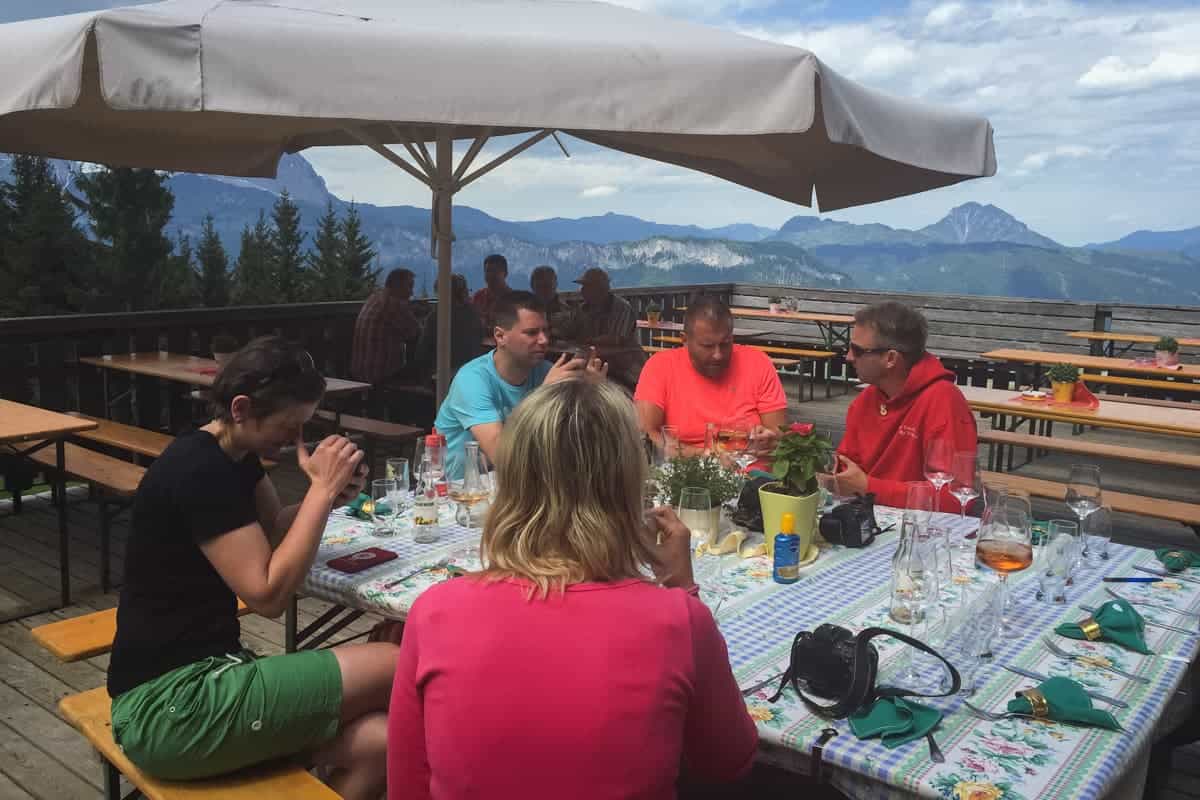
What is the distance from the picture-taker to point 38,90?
8.91 feet

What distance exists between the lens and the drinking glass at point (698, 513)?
2.50m

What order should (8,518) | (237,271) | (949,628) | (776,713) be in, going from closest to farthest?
(776,713), (949,628), (8,518), (237,271)

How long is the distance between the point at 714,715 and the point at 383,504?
1.69 metres

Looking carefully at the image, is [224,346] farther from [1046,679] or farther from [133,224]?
[133,224]

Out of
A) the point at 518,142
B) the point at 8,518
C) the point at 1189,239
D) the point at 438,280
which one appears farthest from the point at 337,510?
the point at 1189,239

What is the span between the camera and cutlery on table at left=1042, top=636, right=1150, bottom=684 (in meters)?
1.82

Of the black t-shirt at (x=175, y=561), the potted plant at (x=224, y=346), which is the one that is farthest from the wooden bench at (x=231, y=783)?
the potted plant at (x=224, y=346)

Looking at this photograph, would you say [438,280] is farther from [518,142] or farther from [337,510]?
[337,510]

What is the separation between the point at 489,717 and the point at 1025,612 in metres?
1.45

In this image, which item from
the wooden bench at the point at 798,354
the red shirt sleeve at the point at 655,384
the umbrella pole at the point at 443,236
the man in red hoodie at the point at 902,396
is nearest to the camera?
the man in red hoodie at the point at 902,396

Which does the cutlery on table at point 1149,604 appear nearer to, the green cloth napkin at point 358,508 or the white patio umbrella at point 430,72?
the white patio umbrella at point 430,72

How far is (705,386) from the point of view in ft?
13.5

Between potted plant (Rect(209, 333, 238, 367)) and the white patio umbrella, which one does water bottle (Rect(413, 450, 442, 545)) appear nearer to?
the white patio umbrella

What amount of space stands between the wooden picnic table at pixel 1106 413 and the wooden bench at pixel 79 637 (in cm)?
450
